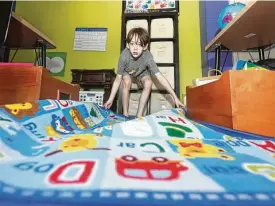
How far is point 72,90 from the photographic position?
1200 millimetres

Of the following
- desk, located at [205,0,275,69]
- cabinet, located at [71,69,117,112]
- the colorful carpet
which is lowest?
the colorful carpet

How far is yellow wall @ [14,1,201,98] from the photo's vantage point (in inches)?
91.0

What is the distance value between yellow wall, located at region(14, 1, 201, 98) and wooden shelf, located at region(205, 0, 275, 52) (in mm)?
829

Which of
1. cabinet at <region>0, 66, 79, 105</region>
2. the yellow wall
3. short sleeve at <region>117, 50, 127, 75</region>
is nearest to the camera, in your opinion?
cabinet at <region>0, 66, 79, 105</region>

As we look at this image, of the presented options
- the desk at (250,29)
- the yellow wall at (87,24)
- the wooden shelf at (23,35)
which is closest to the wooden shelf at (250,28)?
the desk at (250,29)

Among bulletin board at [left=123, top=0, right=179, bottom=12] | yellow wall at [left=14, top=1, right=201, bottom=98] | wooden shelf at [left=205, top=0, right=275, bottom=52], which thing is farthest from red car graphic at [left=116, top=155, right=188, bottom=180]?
bulletin board at [left=123, top=0, right=179, bottom=12]

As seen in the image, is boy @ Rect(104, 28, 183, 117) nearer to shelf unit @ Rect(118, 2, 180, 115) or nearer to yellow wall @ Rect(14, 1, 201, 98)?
shelf unit @ Rect(118, 2, 180, 115)

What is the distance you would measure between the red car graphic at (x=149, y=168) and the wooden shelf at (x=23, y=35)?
116 centimetres

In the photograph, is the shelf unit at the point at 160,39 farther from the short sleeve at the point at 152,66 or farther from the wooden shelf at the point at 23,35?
the wooden shelf at the point at 23,35

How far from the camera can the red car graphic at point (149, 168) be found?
284 millimetres

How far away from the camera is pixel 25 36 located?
1.48m

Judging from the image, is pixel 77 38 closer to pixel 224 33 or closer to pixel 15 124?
pixel 224 33

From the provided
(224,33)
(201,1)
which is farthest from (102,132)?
(201,1)

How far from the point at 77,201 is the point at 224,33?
128 centimetres
